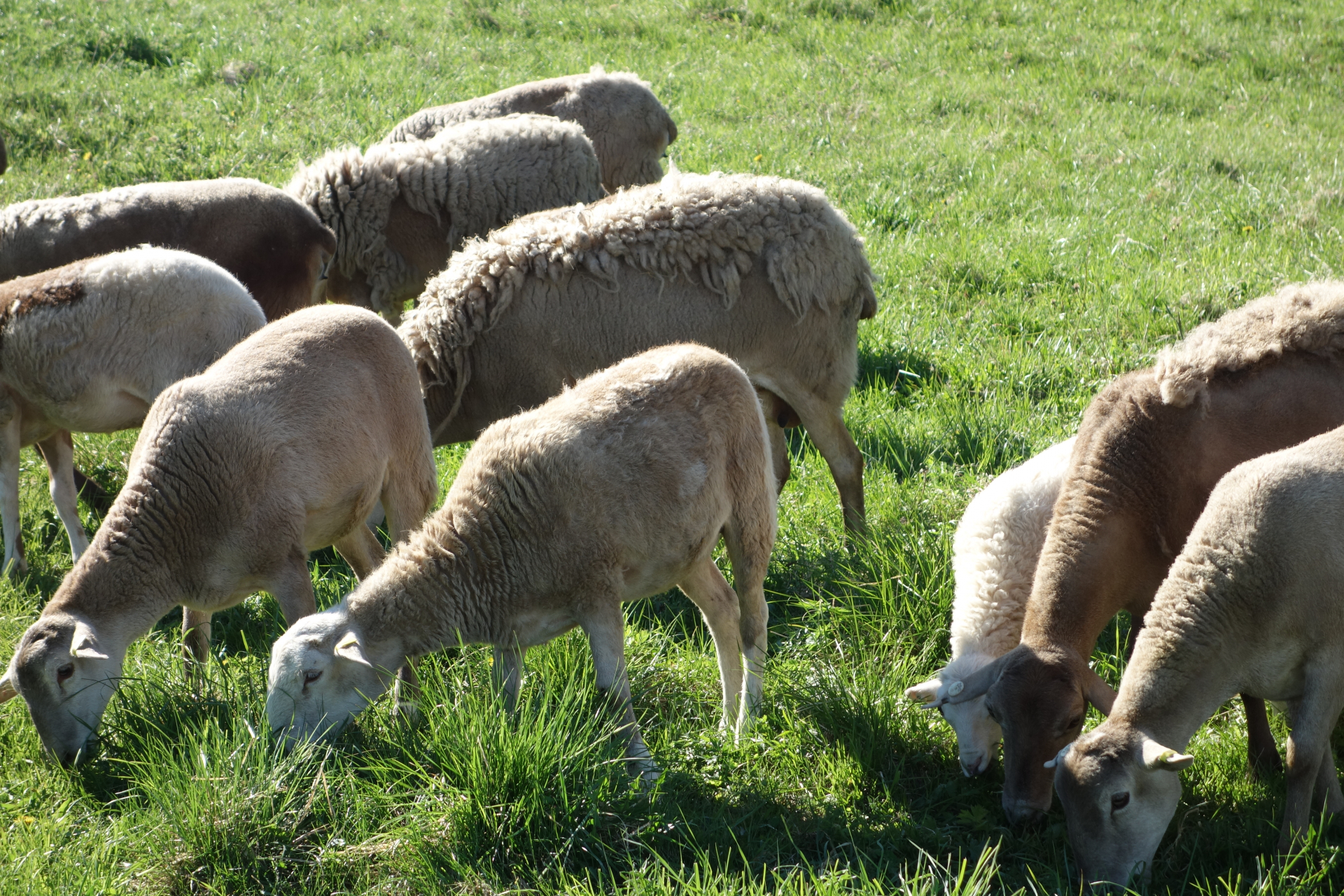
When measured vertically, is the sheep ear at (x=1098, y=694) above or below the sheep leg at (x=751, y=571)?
above

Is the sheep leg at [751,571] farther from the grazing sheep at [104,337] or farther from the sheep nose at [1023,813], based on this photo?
the grazing sheep at [104,337]

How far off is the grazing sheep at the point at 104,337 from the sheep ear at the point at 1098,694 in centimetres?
436

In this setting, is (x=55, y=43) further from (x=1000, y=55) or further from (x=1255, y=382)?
(x=1255, y=382)

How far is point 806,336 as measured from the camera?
607cm

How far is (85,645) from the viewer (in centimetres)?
427

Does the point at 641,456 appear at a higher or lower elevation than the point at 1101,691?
higher

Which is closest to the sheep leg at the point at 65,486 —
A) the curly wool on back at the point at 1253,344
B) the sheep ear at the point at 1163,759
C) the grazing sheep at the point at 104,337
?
the grazing sheep at the point at 104,337

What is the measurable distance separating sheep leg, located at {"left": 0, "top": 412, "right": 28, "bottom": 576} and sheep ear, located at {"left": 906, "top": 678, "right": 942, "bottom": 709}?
4618 mm

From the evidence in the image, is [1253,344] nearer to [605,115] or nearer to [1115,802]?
[1115,802]

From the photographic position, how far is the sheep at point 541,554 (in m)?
4.00

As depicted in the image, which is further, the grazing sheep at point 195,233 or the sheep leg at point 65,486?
the grazing sheep at point 195,233

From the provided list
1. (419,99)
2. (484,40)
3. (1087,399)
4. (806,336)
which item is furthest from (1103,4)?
(806,336)

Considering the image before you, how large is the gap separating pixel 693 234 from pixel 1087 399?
268 centimetres

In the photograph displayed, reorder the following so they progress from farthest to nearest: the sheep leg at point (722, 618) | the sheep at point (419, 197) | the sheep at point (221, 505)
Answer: the sheep at point (419, 197)
the sheep leg at point (722, 618)
the sheep at point (221, 505)
